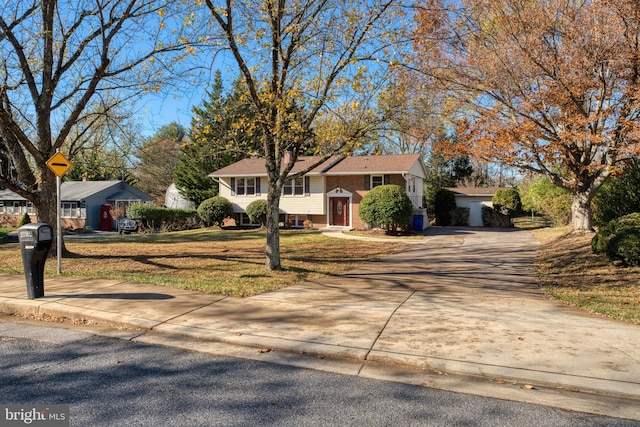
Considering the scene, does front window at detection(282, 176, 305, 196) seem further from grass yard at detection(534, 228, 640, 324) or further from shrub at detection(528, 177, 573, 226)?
grass yard at detection(534, 228, 640, 324)

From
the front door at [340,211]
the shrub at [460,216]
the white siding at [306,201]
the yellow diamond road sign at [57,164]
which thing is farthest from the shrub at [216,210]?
the yellow diamond road sign at [57,164]

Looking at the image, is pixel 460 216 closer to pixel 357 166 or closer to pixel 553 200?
pixel 553 200

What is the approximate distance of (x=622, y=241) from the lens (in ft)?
35.8

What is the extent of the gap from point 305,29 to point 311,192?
752 inches

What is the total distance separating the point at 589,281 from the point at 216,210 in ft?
76.7

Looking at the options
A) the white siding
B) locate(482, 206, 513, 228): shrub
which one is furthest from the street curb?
locate(482, 206, 513, 228): shrub

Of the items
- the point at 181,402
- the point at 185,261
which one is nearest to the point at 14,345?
the point at 181,402

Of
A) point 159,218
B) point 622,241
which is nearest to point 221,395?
point 622,241

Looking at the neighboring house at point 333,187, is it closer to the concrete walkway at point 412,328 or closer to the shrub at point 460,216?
the shrub at point 460,216

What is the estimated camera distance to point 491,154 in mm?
17281

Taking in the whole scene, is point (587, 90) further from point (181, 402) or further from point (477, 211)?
point (477, 211)

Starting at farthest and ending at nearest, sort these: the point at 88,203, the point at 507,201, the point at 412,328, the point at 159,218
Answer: the point at 88,203, the point at 507,201, the point at 159,218, the point at 412,328

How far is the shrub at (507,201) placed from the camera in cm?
3225

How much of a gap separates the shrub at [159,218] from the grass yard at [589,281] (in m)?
24.9
